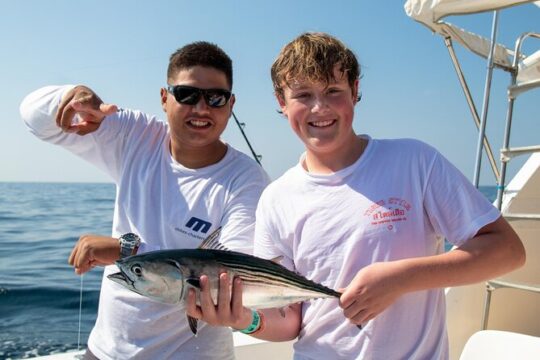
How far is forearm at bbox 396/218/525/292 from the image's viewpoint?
173 centimetres

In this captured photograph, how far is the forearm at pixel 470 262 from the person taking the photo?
1731 millimetres

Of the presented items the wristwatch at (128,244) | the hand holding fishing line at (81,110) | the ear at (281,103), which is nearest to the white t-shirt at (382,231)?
the ear at (281,103)

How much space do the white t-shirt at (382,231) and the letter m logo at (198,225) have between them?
1.61 feet

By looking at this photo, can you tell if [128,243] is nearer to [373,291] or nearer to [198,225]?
[198,225]

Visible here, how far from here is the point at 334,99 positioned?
6.68 feet

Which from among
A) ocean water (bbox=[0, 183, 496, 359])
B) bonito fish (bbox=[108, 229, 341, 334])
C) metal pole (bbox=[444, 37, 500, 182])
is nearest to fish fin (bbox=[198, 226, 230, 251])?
bonito fish (bbox=[108, 229, 341, 334])

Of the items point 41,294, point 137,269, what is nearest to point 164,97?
point 137,269

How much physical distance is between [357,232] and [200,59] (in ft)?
4.38

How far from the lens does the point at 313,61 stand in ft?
6.64

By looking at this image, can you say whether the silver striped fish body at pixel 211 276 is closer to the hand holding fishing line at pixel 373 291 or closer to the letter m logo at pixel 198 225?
the hand holding fishing line at pixel 373 291

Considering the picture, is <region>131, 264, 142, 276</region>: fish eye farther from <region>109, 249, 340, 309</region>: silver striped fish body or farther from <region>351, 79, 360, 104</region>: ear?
<region>351, 79, 360, 104</region>: ear

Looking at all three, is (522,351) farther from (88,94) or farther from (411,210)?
(88,94)

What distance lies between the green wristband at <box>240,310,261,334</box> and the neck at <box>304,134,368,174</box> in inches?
26.1

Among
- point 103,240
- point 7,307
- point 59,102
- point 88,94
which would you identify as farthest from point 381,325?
point 7,307
